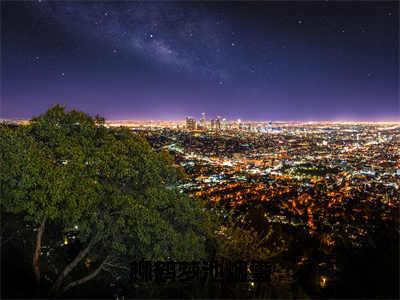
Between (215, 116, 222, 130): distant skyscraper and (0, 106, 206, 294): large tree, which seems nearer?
(0, 106, 206, 294): large tree

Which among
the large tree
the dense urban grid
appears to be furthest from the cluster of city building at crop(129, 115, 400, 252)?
the large tree

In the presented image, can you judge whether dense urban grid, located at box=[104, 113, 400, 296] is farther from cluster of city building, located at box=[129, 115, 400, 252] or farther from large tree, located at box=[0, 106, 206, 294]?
large tree, located at box=[0, 106, 206, 294]

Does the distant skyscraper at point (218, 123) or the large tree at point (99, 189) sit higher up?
the distant skyscraper at point (218, 123)

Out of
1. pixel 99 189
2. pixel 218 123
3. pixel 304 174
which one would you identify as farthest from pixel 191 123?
pixel 99 189

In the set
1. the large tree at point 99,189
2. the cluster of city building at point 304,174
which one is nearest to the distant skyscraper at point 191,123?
the cluster of city building at point 304,174

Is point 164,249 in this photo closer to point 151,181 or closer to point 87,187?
point 151,181

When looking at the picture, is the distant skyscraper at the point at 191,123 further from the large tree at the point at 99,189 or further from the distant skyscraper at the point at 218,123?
the large tree at the point at 99,189

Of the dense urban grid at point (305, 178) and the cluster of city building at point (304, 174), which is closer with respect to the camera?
the dense urban grid at point (305, 178)

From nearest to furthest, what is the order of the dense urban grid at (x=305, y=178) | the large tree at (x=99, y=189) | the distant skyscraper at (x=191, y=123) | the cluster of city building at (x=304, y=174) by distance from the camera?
1. the large tree at (x=99, y=189)
2. the dense urban grid at (x=305, y=178)
3. the cluster of city building at (x=304, y=174)
4. the distant skyscraper at (x=191, y=123)

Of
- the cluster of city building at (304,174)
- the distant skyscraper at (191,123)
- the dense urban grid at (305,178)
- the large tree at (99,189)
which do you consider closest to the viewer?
the large tree at (99,189)
